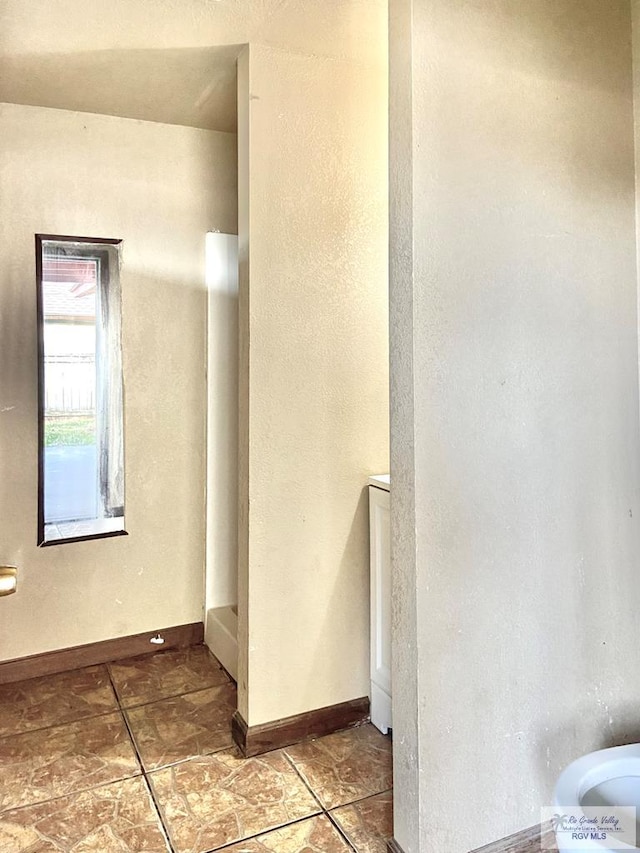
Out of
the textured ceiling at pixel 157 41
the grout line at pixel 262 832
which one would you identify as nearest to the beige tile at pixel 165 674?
the grout line at pixel 262 832

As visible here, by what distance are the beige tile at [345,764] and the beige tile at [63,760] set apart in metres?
0.53

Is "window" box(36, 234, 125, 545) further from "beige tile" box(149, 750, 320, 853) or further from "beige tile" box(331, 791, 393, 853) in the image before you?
"beige tile" box(331, 791, 393, 853)

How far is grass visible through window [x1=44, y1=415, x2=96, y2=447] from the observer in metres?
2.42

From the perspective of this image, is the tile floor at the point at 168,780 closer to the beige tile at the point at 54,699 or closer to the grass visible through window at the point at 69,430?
the beige tile at the point at 54,699

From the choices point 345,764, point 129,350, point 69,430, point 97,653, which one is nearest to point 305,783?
point 345,764

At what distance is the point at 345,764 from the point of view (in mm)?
A: 1854

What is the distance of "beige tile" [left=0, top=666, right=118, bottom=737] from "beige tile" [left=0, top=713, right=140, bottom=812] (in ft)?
0.20

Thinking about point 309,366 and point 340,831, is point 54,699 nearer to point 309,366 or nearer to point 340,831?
point 340,831

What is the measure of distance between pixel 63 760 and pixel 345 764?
89cm

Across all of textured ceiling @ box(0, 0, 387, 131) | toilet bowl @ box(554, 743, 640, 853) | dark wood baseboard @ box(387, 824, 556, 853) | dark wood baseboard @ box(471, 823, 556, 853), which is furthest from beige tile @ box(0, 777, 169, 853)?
textured ceiling @ box(0, 0, 387, 131)

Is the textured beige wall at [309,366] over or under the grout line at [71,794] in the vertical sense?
over

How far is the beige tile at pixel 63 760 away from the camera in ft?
5.72

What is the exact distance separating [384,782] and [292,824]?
32 centimetres

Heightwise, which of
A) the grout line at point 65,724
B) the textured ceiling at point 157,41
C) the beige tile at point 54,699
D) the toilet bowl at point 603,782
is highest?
the textured ceiling at point 157,41
